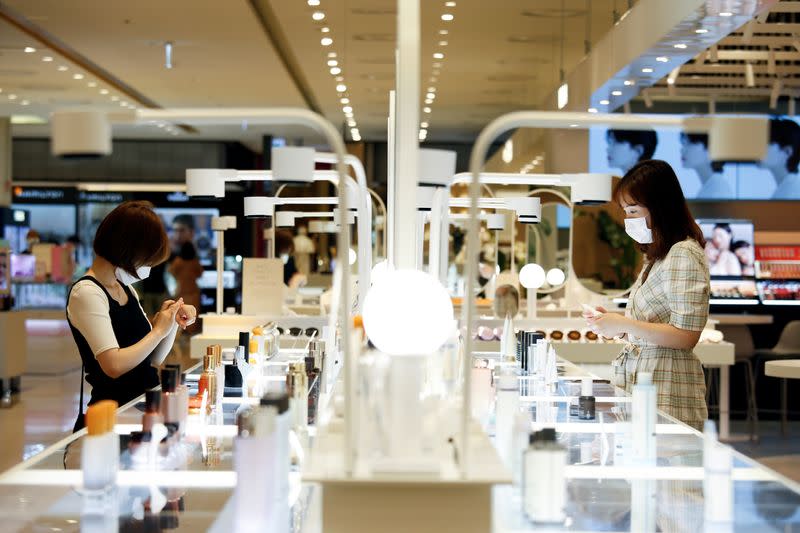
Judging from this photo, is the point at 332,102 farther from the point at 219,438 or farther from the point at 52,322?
the point at 219,438

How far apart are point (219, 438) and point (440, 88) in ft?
34.8

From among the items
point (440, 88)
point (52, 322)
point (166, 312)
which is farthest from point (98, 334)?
point (52, 322)

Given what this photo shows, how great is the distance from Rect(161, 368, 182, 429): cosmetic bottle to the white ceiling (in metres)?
6.26

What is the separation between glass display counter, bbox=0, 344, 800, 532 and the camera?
1.96 m

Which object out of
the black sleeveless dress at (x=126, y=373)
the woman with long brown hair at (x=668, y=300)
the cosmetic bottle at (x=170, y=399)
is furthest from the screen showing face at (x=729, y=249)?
the cosmetic bottle at (x=170, y=399)

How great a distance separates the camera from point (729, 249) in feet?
30.9

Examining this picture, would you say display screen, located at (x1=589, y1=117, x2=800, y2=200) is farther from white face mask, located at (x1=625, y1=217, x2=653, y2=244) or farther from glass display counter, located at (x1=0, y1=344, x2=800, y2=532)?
glass display counter, located at (x1=0, y1=344, x2=800, y2=532)

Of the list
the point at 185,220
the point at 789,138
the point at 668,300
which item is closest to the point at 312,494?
the point at 668,300

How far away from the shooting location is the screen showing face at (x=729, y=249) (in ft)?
30.8

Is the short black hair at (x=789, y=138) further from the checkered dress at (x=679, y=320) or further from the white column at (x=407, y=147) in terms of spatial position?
the white column at (x=407, y=147)

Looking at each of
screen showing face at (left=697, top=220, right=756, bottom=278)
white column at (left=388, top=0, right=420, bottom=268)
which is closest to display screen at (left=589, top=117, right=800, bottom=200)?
screen showing face at (left=697, top=220, right=756, bottom=278)

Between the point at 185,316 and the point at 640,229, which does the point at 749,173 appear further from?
the point at 185,316

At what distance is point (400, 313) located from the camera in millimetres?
1807

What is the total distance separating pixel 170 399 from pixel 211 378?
551 mm
